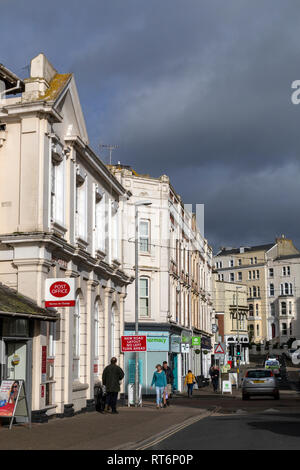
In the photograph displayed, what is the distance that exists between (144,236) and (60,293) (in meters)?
22.2

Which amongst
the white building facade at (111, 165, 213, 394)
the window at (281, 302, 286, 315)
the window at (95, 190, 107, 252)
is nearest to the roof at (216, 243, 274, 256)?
the window at (281, 302, 286, 315)

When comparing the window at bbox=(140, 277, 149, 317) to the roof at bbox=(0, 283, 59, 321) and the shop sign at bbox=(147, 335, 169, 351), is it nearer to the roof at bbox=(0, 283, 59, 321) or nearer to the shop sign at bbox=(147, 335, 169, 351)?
the shop sign at bbox=(147, 335, 169, 351)

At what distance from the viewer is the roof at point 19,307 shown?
16.5m

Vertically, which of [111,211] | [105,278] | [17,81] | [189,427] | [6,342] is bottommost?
[189,427]

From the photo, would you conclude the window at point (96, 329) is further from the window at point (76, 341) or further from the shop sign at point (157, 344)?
the shop sign at point (157, 344)

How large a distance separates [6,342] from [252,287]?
93.3 m

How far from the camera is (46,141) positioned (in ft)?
65.8

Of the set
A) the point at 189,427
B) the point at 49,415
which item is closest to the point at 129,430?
the point at 189,427

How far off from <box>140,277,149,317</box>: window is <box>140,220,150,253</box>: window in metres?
1.79

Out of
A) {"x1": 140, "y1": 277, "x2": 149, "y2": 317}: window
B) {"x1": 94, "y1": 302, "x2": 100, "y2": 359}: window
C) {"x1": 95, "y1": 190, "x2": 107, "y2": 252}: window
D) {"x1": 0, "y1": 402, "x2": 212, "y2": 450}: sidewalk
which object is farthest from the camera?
{"x1": 140, "y1": 277, "x2": 149, "y2": 317}: window

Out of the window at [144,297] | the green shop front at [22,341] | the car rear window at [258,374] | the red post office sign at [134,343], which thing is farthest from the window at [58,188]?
the window at [144,297]

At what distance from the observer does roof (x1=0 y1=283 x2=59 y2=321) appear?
16.5 meters
